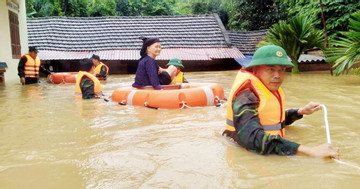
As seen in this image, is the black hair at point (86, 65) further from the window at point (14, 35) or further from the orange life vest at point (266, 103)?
the window at point (14, 35)

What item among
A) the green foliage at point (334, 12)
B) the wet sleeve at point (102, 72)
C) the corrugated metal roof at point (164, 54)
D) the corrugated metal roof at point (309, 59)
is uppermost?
the green foliage at point (334, 12)

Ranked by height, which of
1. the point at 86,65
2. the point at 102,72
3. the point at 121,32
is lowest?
the point at 102,72

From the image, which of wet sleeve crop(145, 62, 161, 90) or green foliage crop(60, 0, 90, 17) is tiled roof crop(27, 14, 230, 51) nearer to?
green foliage crop(60, 0, 90, 17)

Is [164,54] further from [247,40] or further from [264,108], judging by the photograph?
[264,108]

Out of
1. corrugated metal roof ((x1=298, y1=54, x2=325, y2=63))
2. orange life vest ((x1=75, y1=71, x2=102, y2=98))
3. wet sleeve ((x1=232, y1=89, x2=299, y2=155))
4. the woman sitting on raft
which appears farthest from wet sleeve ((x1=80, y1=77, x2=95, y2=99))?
corrugated metal roof ((x1=298, y1=54, x2=325, y2=63))

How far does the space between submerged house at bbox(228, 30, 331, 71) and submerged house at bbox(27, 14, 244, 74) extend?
0.73 metres

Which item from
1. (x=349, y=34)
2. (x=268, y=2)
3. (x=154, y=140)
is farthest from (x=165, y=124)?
(x=268, y=2)

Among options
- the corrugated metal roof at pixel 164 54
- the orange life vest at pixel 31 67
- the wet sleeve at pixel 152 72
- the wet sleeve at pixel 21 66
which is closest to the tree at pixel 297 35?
the corrugated metal roof at pixel 164 54

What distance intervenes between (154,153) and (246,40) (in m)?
14.9

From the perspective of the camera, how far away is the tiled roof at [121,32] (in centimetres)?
1568

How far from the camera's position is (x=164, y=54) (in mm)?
14898

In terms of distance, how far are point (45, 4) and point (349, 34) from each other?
58.9 feet

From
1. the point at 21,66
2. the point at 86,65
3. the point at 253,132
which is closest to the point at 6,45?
the point at 21,66

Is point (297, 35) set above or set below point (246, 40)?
above
